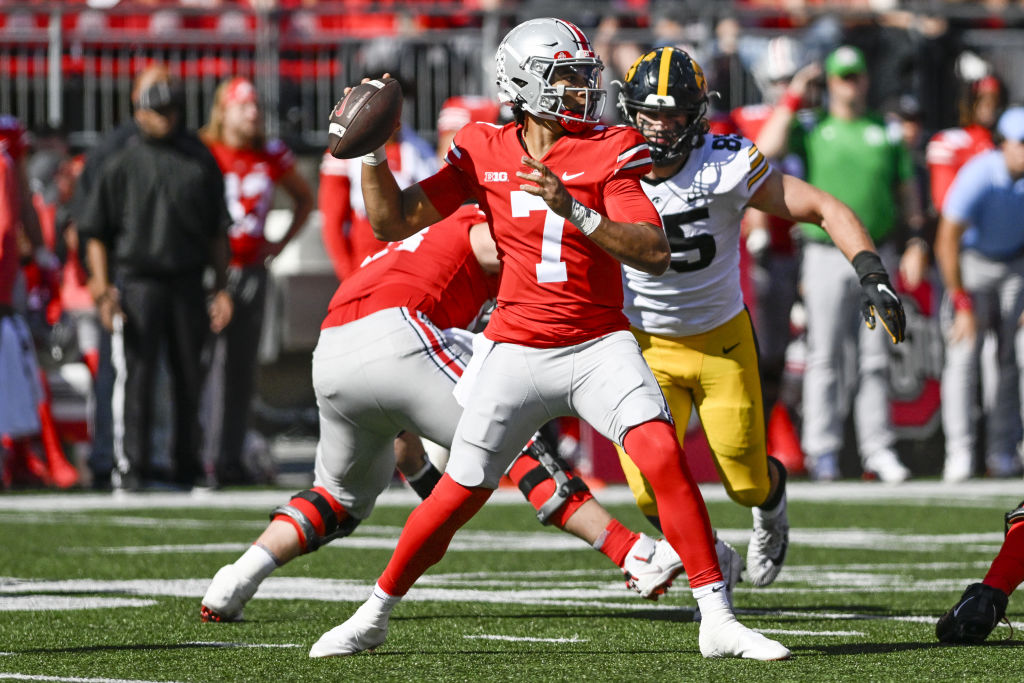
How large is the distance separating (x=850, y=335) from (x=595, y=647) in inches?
258

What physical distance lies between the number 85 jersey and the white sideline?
12.0 ft

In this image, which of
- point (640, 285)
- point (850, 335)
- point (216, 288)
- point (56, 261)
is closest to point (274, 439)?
point (56, 261)

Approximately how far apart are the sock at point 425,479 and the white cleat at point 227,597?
0.69 metres

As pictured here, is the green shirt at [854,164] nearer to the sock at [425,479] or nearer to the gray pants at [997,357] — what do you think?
the gray pants at [997,357]

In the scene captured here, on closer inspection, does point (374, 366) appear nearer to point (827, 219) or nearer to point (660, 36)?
point (827, 219)

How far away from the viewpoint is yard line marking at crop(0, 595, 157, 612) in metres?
5.95

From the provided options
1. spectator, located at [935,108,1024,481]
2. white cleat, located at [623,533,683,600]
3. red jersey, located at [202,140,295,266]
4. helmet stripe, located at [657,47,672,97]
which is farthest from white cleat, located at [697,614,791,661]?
spectator, located at [935,108,1024,481]

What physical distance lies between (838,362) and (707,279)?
5095 millimetres

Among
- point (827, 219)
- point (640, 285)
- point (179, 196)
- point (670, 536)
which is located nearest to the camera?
point (670, 536)

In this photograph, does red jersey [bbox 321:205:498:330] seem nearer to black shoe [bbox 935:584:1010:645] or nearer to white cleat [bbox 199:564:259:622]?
white cleat [bbox 199:564:259:622]

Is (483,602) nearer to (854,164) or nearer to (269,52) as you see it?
(854,164)

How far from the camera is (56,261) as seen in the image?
41.2 feet

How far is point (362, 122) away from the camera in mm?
5027

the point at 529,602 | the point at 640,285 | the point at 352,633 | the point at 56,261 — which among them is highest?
the point at 640,285
